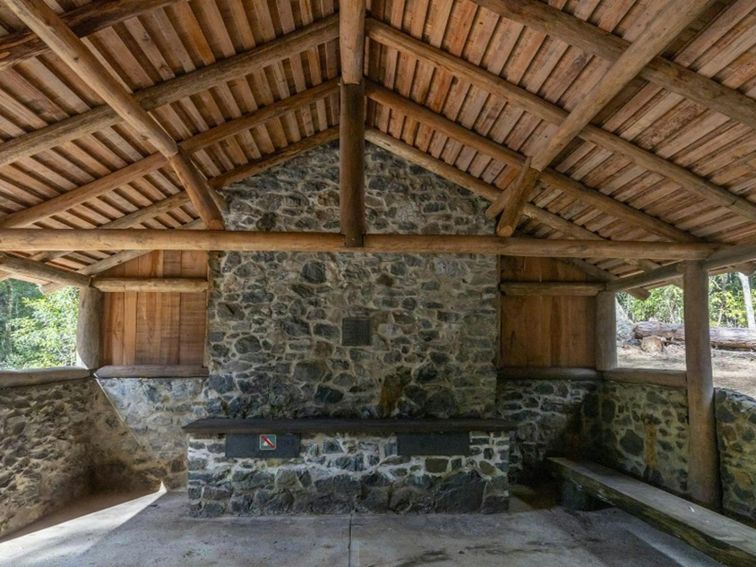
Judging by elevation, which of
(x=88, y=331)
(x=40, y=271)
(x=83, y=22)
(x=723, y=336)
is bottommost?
(x=723, y=336)

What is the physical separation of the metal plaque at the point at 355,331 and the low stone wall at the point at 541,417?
86.1 inches

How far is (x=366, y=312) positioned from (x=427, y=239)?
175 cm

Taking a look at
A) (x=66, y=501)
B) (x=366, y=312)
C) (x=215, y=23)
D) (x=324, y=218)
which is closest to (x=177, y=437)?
(x=66, y=501)

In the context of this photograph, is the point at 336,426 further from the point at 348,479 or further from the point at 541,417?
the point at 541,417

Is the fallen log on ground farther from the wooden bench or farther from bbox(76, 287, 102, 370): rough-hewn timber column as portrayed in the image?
bbox(76, 287, 102, 370): rough-hewn timber column

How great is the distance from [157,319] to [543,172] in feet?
17.9

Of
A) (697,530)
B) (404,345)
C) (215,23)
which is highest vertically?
(215,23)

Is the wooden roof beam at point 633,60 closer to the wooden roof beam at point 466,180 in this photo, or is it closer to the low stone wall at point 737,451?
the wooden roof beam at point 466,180

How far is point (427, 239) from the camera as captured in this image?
16.3ft

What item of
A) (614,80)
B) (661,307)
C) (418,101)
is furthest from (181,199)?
(661,307)

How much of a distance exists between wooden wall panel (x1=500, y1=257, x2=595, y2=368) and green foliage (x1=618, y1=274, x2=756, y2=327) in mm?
8058

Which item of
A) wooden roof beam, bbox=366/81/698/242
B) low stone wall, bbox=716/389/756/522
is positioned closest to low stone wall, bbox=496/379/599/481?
low stone wall, bbox=716/389/756/522

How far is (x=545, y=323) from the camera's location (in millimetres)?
7172

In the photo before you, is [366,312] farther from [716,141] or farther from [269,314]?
[716,141]
